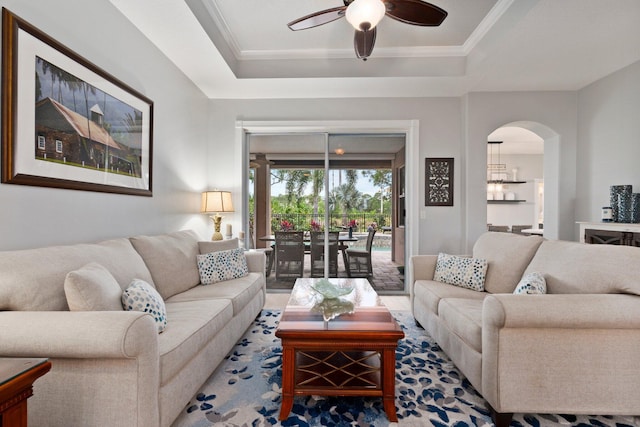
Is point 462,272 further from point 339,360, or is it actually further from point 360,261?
point 360,261

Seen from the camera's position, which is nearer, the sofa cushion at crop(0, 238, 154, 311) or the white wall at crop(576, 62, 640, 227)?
the sofa cushion at crop(0, 238, 154, 311)

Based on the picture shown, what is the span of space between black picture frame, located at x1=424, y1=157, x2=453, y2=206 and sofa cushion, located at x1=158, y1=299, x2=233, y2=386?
2990mm

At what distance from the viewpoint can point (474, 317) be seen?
188cm

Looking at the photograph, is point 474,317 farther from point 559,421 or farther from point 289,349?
point 289,349

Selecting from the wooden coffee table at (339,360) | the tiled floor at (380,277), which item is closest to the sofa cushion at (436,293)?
the wooden coffee table at (339,360)

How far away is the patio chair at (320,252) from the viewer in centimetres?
440

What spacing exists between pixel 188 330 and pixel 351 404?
3.28ft

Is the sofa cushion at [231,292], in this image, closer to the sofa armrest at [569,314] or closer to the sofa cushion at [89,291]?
the sofa cushion at [89,291]

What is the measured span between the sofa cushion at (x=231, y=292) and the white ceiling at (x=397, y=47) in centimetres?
219

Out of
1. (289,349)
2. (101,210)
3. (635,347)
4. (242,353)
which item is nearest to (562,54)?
(635,347)

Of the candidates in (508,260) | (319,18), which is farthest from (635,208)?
(319,18)

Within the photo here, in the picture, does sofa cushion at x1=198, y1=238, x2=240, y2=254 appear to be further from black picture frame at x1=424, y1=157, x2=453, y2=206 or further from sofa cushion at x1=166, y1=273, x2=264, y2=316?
black picture frame at x1=424, y1=157, x2=453, y2=206

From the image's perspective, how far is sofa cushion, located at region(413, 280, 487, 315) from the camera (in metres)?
2.41

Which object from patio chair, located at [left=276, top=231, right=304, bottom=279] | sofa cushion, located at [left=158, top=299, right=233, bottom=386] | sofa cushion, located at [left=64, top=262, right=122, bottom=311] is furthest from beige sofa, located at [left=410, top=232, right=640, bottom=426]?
patio chair, located at [left=276, top=231, right=304, bottom=279]
